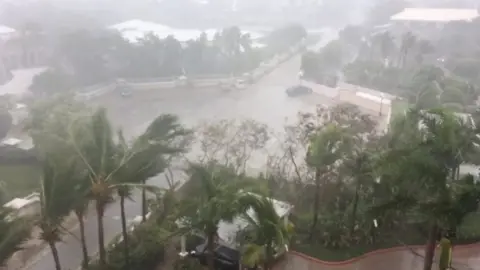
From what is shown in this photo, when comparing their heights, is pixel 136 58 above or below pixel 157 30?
below

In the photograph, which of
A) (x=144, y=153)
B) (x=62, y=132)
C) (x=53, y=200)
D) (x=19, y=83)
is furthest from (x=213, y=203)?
(x=19, y=83)

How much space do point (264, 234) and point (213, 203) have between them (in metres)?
0.57

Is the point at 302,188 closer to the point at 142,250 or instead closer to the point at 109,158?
the point at 142,250

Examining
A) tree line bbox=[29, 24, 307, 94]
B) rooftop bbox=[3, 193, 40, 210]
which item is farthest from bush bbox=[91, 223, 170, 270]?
tree line bbox=[29, 24, 307, 94]

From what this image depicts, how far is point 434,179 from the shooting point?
4645mm

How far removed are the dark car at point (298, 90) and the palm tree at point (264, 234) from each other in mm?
10995

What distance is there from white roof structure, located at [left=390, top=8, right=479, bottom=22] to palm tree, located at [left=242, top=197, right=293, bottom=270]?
22074mm

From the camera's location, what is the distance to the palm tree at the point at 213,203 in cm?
474

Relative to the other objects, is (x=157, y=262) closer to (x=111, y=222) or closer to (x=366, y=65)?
(x=111, y=222)

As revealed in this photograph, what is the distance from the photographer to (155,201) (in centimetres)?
752

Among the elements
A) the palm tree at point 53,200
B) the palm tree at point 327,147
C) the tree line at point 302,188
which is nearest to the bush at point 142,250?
the tree line at point 302,188

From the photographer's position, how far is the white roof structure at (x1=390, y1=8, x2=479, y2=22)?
2488cm

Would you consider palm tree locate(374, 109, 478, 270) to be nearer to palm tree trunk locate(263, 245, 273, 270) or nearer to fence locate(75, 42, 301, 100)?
palm tree trunk locate(263, 245, 273, 270)

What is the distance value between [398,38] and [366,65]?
20.8 ft
